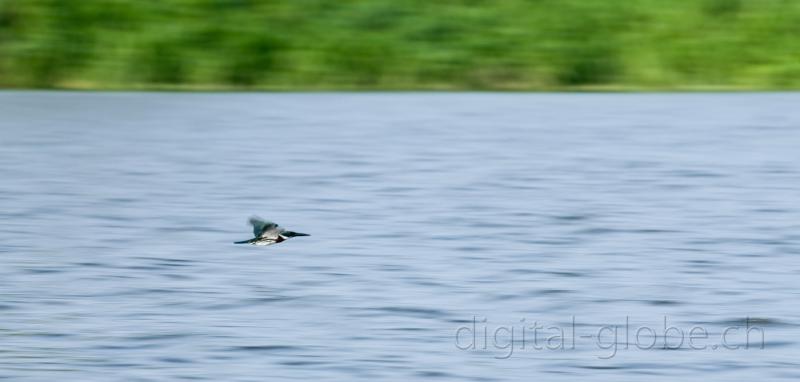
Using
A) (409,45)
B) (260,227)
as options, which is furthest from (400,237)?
(409,45)

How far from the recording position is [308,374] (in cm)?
511

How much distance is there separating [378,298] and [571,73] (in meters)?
7.52

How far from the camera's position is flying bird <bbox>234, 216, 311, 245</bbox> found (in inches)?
278

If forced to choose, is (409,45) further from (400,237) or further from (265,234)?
(265,234)

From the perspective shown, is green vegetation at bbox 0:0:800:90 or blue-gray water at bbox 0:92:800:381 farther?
green vegetation at bbox 0:0:800:90

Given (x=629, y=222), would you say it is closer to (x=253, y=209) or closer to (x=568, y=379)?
(x=253, y=209)

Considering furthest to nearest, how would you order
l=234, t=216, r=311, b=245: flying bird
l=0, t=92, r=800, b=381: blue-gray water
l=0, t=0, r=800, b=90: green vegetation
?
1. l=0, t=0, r=800, b=90: green vegetation
2. l=234, t=216, r=311, b=245: flying bird
3. l=0, t=92, r=800, b=381: blue-gray water

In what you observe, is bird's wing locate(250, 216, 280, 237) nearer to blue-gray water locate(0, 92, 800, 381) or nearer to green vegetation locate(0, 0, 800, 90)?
blue-gray water locate(0, 92, 800, 381)

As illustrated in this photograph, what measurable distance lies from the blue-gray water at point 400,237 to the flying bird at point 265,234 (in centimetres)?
7

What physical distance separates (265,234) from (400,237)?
71 centimetres

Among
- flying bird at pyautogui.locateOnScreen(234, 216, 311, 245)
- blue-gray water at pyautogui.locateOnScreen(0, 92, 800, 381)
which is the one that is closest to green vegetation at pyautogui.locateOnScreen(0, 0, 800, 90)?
blue-gray water at pyautogui.locateOnScreen(0, 92, 800, 381)

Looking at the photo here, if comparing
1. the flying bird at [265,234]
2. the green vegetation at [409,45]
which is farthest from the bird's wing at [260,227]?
the green vegetation at [409,45]

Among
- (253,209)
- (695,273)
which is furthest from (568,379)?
(253,209)

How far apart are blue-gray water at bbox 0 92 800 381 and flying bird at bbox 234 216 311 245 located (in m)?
0.07
